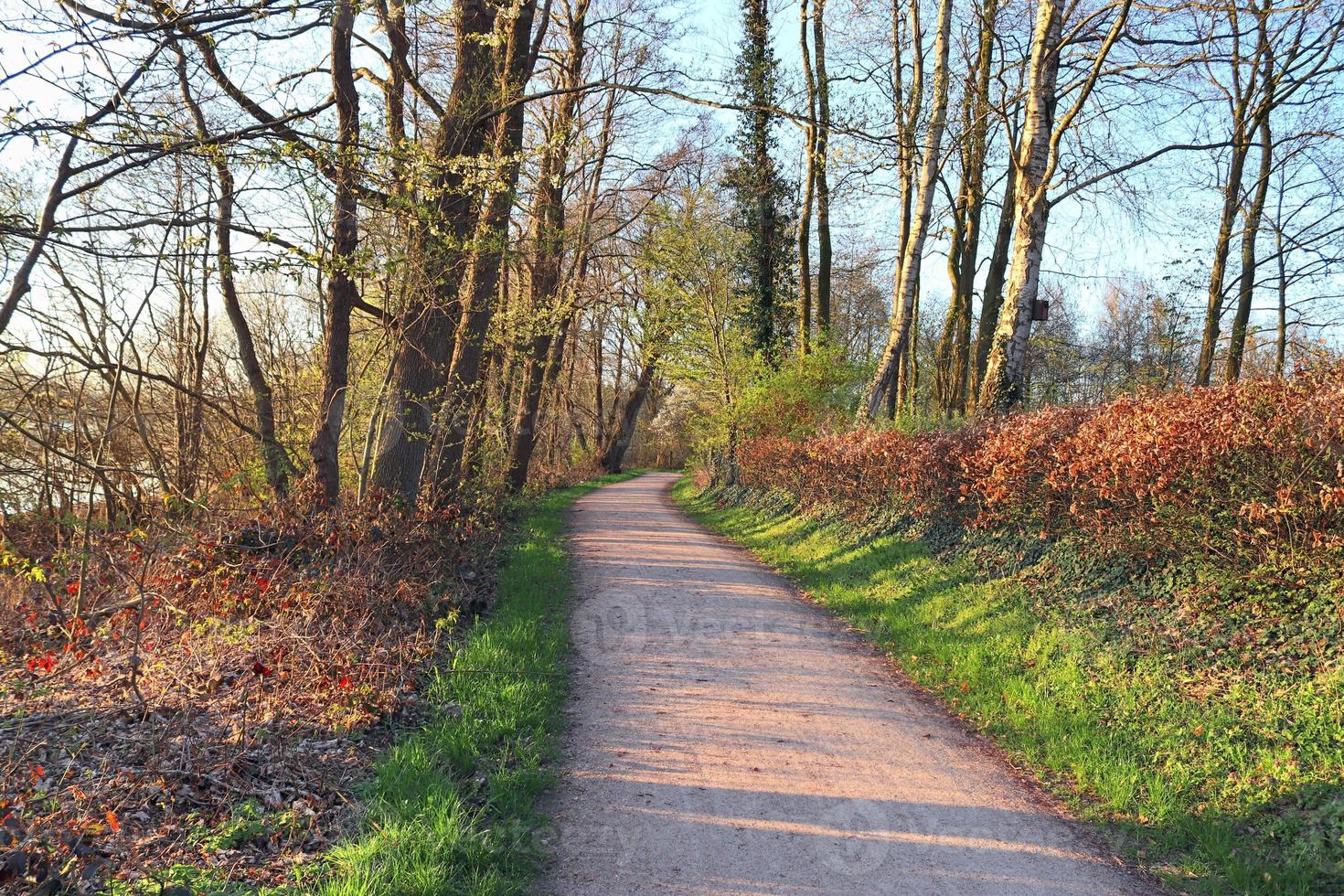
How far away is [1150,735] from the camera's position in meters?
4.86

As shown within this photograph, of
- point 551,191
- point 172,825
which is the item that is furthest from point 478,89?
point 172,825

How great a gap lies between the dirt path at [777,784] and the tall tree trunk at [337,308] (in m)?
3.97

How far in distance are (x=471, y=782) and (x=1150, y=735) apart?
413 cm

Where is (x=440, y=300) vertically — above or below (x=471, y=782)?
above

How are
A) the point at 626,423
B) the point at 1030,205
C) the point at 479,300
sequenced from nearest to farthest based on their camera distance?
the point at 1030,205
the point at 479,300
the point at 626,423

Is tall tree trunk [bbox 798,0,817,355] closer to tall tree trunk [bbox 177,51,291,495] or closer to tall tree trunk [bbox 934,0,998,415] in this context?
tall tree trunk [bbox 934,0,998,415]

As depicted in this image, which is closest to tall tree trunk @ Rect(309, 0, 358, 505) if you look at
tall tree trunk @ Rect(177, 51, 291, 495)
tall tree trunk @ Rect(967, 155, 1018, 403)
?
tall tree trunk @ Rect(177, 51, 291, 495)

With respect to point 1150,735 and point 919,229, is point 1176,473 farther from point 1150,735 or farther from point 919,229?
point 919,229

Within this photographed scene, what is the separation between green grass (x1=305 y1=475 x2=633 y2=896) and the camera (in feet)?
11.3

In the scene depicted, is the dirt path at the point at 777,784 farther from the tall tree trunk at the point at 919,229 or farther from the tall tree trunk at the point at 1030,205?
the tall tree trunk at the point at 919,229

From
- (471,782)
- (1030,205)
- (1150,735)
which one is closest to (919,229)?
(1030,205)

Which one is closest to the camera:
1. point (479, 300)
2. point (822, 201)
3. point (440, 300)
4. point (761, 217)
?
point (440, 300)

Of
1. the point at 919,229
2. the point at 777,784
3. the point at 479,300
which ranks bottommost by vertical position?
the point at 777,784

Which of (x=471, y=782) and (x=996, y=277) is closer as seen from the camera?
(x=471, y=782)
